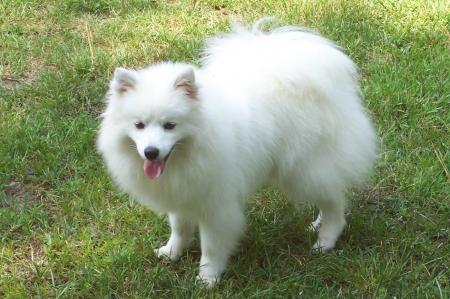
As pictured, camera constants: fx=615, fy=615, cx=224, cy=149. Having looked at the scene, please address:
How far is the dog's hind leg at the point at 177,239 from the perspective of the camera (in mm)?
3219

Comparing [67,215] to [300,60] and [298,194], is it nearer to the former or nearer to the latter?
[298,194]

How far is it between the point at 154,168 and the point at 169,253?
32.2 inches

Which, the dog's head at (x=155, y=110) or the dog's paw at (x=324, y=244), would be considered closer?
the dog's head at (x=155, y=110)

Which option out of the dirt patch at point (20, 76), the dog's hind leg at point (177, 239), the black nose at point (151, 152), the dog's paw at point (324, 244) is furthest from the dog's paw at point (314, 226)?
the dirt patch at point (20, 76)

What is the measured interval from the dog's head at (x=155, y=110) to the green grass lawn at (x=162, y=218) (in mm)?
850

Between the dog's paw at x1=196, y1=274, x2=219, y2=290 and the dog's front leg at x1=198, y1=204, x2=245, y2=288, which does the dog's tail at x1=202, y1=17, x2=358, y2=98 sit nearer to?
the dog's front leg at x1=198, y1=204, x2=245, y2=288

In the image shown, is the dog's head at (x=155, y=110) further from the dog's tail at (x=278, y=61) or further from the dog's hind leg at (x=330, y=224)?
the dog's hind leg at (x=330, y=224)

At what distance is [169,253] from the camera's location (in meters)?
3.27

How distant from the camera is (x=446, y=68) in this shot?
4.77 meters

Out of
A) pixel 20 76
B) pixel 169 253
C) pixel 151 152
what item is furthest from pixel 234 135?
pixel 20 76

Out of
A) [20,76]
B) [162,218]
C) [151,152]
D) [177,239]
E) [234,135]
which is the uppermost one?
[151,152]

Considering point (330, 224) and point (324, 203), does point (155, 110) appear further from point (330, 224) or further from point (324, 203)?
point (330, 224)

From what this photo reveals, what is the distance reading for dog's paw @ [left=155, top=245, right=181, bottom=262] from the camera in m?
3.27

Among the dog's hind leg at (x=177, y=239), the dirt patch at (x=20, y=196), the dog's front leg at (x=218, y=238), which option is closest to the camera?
the dog's front leg at (x=218, y=238)
